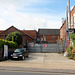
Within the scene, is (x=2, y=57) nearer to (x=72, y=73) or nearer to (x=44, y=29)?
(x=72, y=73)

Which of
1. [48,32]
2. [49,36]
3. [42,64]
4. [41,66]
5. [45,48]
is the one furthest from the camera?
[48,32]

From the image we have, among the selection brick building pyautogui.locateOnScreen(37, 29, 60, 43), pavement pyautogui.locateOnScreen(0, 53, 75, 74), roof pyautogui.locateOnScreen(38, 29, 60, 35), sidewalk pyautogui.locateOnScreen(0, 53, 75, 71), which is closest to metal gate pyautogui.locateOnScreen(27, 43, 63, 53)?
brick building pyautogui.locateOnScreen(37, 29, 60, 43)

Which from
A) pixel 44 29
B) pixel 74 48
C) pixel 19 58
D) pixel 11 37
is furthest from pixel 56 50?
pixel 44 29

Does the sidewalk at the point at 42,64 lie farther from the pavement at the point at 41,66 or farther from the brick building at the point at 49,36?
the brick building at the point at 49,36

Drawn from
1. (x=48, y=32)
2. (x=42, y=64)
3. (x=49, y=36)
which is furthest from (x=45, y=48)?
(x=48, y=32)

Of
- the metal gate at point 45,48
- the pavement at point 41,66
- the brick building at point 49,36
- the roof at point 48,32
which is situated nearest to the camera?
the pavement at point 41,66

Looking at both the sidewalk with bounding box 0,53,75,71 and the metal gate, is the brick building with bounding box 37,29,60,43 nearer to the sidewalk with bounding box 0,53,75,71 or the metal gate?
the metal gate

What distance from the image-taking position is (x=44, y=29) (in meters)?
65.4

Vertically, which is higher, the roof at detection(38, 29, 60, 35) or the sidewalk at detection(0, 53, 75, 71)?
the roof at detection(38, 29, 60, 35)

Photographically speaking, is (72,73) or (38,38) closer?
(72,73)

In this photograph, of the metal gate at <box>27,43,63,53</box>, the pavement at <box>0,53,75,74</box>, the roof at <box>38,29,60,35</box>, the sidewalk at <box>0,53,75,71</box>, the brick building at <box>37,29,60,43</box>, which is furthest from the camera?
the roof at <box>38,29,60,35</box>

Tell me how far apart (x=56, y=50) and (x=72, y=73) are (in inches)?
1125

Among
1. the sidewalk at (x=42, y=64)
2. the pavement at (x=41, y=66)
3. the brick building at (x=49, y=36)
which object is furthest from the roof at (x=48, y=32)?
the pavement at (x=41, y=66)

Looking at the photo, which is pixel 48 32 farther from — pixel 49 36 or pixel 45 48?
pixel 45 48
